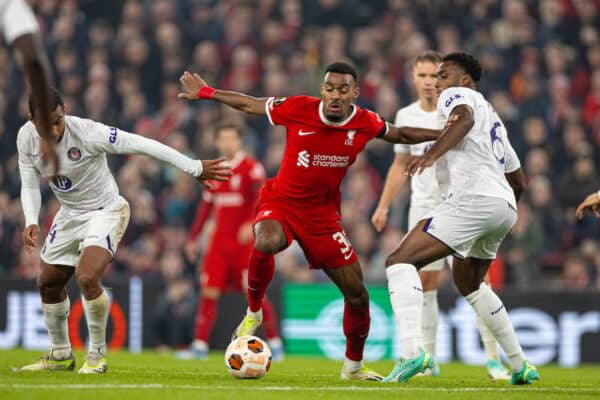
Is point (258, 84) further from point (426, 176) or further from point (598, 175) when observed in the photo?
point (426, 176)

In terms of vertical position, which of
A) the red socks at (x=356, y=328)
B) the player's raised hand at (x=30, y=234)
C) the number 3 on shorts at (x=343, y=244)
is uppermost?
the player's raised hand at (x=30, y=234)

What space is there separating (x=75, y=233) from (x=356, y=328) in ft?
7.76

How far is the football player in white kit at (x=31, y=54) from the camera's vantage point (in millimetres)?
6930

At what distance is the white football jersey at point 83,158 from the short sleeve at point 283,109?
69cm

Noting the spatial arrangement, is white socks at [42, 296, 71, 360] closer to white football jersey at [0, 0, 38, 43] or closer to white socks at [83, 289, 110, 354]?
white socks at [83, 289, 110, 354]

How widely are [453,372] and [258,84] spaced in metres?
8.28

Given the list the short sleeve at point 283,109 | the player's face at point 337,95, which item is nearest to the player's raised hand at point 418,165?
the player's face at point 337,95

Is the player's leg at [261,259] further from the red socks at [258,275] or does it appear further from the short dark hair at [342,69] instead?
the short dark hair at [342,69]

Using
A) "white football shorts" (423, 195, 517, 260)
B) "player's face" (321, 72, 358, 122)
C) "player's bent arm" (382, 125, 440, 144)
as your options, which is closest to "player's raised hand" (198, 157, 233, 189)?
"player's face" (321, 72, 358, 122)

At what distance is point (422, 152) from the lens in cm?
1050

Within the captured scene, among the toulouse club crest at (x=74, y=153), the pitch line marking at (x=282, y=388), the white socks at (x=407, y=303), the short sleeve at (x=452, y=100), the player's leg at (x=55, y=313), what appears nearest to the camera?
the pitch line marking at (x=282, y=388)

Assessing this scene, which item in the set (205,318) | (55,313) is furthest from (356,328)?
(205,318)

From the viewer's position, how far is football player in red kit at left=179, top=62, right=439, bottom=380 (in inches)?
345

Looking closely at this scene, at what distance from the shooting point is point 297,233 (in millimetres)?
8844
